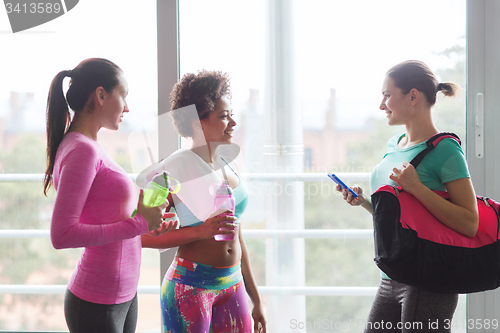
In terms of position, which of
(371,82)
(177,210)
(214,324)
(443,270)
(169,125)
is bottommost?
(214,324)

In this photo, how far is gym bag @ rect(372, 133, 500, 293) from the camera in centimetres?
123

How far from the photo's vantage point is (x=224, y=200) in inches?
52.1

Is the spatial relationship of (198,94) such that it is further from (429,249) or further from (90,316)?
(429,249)

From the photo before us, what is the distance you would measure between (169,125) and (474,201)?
121 centimetres

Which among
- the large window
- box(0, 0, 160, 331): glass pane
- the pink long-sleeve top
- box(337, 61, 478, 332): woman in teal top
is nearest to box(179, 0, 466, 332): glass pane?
the large window

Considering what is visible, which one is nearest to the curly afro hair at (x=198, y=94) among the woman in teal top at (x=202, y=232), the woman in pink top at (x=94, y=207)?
the woman in teal top at (x=202, y=232)

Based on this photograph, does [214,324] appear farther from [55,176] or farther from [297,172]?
[297,172]

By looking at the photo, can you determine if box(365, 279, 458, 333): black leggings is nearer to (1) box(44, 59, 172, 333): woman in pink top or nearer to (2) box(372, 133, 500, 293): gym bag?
(2) box(372, 133, 500, 293): gym bag

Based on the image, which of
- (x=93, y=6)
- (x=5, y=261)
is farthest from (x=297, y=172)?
(x=5, y=261)

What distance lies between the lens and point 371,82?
194cm

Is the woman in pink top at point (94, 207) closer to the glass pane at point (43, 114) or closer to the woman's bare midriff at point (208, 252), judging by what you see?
the woman's bare midriff at point (208, 252)

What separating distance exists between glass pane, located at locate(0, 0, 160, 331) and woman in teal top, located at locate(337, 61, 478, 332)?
3.86 feet

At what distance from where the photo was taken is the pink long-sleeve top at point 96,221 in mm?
1082

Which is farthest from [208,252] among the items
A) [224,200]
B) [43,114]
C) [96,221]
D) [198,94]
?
[43,114]
